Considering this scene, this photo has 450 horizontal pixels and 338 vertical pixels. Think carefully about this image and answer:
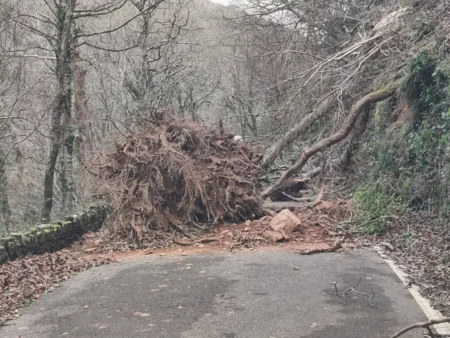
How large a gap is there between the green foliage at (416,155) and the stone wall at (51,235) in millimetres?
6951

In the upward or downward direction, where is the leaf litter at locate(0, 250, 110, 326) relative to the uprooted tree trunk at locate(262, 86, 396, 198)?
downward

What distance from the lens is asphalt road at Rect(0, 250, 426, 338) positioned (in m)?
5.45

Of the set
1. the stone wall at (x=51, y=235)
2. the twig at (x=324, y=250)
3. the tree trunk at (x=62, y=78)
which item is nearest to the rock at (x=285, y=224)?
the twig at (x=324, y=250)

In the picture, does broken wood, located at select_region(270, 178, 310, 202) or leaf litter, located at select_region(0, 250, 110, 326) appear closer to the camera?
leaf litter, located at select_region(0, 250, 110, 326)

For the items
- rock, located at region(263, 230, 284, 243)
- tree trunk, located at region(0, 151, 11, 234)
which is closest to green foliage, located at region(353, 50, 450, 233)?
rock, located at region(263, 230, 284, 243)

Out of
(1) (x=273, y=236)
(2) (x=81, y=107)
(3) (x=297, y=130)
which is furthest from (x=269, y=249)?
(2) (x=81, y=107)

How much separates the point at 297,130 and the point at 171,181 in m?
6.60

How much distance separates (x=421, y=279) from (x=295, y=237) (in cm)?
364

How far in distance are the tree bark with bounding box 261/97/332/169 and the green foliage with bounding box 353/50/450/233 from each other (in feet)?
10.2

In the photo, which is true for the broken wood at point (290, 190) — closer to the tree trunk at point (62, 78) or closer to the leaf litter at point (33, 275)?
the tree trunk at point (62, 78)

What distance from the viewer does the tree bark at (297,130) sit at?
1593 cm

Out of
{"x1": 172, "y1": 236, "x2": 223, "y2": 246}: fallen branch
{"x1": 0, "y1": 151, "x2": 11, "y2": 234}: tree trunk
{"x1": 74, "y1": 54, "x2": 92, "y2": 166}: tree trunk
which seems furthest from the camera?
{"x1": 0, "y1": 151, "x2": 11, "y2": 234}: tree trunk

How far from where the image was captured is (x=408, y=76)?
11719 millimetres

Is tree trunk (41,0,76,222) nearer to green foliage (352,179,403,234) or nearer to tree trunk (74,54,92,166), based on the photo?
tree trunk (74,54,92,166)
